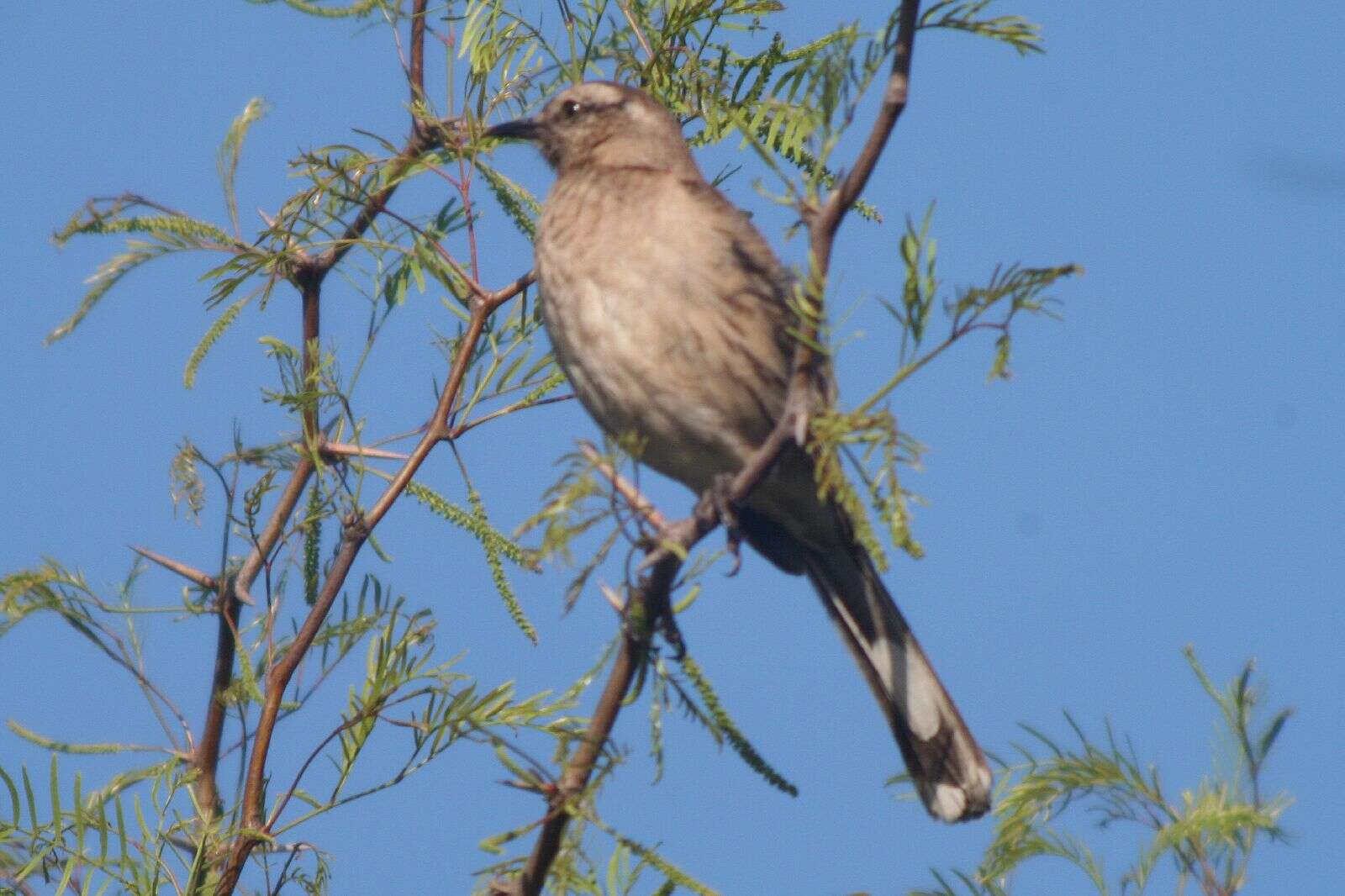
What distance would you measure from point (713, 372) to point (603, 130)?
1.06m

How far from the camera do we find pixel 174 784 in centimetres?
257

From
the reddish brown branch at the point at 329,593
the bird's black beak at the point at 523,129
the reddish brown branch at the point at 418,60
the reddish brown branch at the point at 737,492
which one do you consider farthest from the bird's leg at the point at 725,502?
the bird's black beak at the point at 523,129

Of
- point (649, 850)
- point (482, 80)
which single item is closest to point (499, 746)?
point (649, 850)

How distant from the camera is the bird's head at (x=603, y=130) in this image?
386 cm

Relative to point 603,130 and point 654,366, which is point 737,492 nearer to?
point 654,366

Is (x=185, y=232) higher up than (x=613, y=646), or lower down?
higher up

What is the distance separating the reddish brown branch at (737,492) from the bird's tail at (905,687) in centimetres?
100

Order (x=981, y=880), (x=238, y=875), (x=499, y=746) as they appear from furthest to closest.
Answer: (x=981, y=880), (x=238, y=875), (x=499, y=746)

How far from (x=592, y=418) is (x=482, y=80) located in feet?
2.52

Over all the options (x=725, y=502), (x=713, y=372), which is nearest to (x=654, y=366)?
(x=713, y=372)

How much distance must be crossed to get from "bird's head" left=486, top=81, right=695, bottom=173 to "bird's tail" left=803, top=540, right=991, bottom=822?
1.12 m

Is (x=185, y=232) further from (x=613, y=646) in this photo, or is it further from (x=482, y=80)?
(x=613, y=646)

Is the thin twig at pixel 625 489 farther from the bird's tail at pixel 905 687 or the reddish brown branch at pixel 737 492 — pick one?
the bird's tail at pixel 905 687

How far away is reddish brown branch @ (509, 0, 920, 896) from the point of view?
1.89 meters
